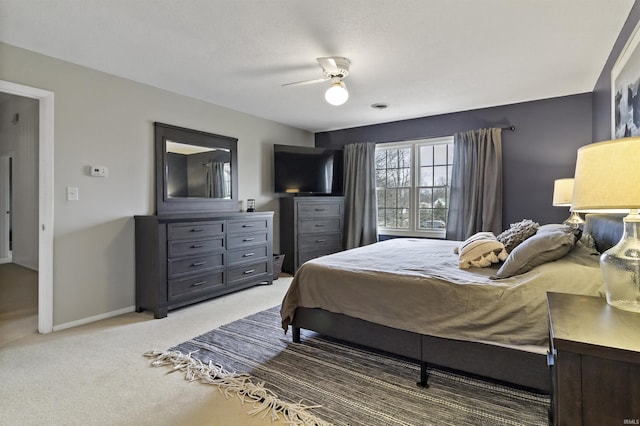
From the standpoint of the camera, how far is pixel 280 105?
436cm

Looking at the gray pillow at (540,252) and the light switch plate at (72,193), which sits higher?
the light switch plate at (72,193)

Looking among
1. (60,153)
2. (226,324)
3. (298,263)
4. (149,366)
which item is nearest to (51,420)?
(149,366)

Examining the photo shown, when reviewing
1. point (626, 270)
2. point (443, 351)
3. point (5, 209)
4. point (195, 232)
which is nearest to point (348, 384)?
point (443, 351)

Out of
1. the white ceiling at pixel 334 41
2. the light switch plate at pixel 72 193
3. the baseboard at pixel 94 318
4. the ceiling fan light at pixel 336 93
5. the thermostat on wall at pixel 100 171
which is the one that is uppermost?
the white ceiling at pixel 334 41

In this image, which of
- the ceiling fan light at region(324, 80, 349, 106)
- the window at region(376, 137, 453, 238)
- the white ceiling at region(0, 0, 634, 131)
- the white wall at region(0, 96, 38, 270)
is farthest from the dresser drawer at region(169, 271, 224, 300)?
the white wall at region(0, 96, 38, 270)

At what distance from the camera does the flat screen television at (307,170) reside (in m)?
5.18

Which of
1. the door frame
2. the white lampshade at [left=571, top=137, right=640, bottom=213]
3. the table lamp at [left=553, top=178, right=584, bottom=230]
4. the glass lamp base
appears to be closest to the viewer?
the white lampshade at [left=571, top=137, right=640, bottom=213]

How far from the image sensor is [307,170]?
5375 millimetres

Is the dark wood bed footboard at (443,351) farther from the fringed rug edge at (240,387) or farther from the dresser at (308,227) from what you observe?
the dresser at (308,227)

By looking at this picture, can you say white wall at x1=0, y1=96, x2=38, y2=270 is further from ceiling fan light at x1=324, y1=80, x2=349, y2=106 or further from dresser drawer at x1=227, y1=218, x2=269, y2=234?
ceiling fan light at x1=324, y1=80, x2=349, y2=106

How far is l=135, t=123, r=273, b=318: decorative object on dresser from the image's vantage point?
3285 millimetres

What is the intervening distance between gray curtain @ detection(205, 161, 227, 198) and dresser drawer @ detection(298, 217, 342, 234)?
50.9 inches

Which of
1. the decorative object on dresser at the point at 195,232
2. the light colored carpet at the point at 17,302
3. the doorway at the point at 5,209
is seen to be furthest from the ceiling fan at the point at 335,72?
the doorway at the point at 5,209

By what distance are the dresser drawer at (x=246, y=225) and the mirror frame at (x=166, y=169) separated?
1.56 feet
